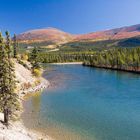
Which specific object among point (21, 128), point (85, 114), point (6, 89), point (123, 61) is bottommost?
point (85, 114)

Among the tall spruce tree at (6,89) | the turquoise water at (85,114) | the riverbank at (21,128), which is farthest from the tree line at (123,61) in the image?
the tall spruce tree at (6,89)

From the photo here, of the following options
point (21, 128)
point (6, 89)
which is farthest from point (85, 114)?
point (6, 89)

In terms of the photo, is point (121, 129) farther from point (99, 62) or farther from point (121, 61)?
point (99, 62)

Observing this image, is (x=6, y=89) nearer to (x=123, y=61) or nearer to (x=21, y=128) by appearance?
(x=21, y=128)

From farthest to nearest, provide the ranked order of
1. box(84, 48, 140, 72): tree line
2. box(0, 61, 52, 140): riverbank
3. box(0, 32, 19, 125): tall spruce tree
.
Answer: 1. box(84, 48, 140, 72): tree line
2. box(0, 32, 19, 125): tall spruce tree
3. box(0, 61, 52, 140): riverbank

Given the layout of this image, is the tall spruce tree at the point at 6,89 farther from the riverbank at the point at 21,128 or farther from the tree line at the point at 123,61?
the tree line at the point at 123,61

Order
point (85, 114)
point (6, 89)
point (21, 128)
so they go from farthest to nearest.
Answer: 1. point (85, 114)
2. point (21, 128)
3. point (6, 89)

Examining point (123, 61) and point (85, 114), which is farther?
point (123, 61)

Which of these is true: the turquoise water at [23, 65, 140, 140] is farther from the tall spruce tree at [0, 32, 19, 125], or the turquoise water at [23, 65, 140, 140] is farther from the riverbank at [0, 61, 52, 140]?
the tall spruce tree at [0, 32, 19, 125]

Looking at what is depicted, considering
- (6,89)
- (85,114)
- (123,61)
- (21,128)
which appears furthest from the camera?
(123,61)

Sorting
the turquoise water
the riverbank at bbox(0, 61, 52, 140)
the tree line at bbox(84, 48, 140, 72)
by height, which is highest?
the tree line at bbox(84, 48, 140, 72)

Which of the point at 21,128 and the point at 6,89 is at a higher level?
the point at 6,89

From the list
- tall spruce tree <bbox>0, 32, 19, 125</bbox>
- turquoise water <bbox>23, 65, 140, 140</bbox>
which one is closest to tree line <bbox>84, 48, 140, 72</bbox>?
turquoise water <bbox>23, 65, 140, 140</bbox>

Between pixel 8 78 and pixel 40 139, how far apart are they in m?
11.0
